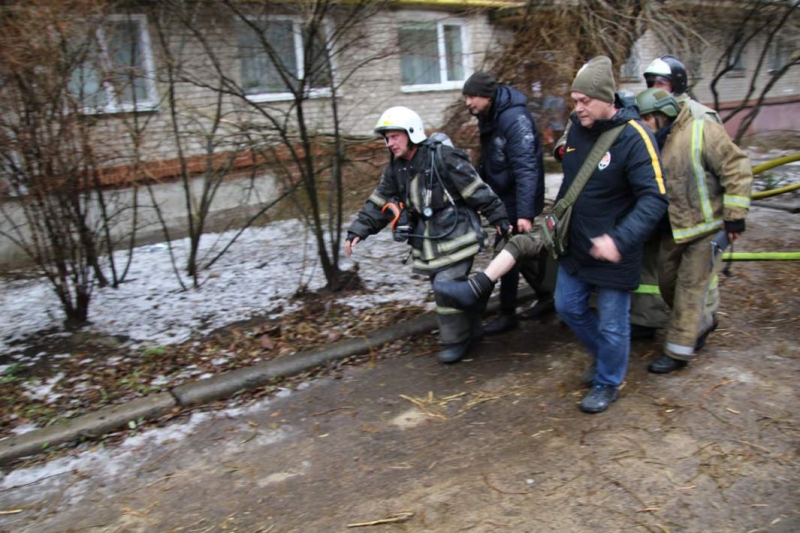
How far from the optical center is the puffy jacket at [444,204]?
426cm

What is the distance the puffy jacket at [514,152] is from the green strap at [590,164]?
0.83 meters

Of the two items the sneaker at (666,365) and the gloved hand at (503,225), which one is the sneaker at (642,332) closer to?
the sneaker at (666,365)

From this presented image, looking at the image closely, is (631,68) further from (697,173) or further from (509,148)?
(697,173)

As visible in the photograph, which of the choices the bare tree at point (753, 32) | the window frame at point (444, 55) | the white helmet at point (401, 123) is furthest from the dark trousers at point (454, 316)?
the bare tree at point (753, 32)

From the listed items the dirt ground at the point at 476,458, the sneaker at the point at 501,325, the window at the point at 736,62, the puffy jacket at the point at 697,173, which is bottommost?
the dirt ground at the point at 476,458

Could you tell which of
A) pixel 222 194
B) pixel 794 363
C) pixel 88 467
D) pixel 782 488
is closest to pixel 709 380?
pixel 794 363

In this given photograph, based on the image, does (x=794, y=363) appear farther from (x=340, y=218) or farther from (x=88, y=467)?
(x=88, y=467)

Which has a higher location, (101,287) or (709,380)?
(101,287)

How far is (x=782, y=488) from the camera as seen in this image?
2.93 m

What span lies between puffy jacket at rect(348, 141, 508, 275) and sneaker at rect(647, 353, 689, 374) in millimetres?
1311

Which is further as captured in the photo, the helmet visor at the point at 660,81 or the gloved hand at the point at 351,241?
the gloved hand at the point at 351,241

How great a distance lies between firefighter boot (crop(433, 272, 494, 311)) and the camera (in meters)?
4.16

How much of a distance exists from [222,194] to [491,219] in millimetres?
3334

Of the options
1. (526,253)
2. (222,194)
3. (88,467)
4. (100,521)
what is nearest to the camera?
(100,521)
